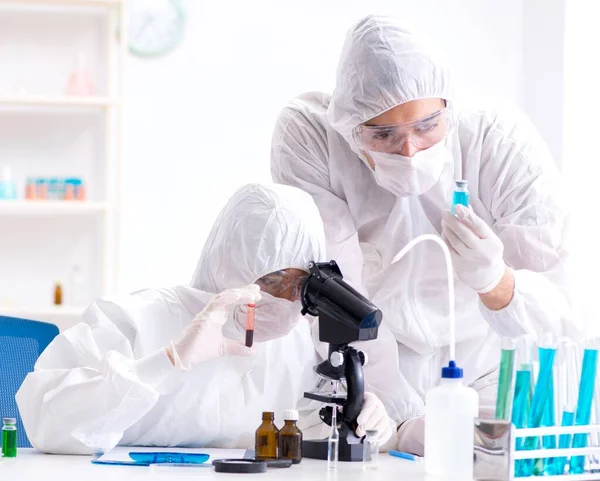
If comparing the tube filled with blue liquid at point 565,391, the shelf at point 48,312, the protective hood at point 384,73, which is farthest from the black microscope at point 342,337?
the shelf at point 48,312

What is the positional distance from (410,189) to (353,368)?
533 millimetres

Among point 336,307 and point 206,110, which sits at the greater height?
point 206,110

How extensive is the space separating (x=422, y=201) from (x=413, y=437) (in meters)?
0.57

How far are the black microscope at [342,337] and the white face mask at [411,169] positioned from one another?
37 cm

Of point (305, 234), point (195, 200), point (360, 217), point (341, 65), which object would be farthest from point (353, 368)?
point (195, 200)

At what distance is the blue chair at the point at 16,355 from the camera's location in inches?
86.4

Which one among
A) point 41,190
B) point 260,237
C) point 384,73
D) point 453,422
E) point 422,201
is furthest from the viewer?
point 41,190

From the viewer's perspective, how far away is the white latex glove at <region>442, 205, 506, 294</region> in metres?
1.82

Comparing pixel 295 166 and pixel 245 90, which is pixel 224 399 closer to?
pixel 295 166

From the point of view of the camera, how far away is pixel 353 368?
164 centimetres

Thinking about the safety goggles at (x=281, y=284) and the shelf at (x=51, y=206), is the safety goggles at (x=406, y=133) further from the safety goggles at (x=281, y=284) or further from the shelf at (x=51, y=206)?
the shelf at (x=51, y=206)

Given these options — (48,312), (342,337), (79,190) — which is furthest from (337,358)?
(79,190)

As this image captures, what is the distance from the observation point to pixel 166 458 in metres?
1.58

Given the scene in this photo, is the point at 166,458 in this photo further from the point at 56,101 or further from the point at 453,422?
the point at 56,101
